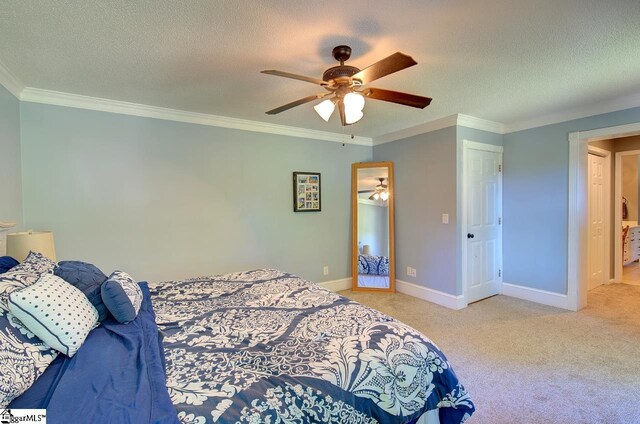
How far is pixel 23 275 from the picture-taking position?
1445 mm

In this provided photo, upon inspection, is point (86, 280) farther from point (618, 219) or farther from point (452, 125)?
point (618, 219)

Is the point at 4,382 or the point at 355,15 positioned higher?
the point at 355,15

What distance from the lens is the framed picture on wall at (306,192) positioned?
4.11 metres

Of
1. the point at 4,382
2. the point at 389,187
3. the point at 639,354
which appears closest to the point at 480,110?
the point at 389,187

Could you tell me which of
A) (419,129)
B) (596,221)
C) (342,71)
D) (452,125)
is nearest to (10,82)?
(342,71)

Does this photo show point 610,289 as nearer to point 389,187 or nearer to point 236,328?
point 389,187

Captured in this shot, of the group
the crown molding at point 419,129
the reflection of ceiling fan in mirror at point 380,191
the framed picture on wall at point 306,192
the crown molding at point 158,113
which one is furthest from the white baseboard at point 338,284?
the crown molding at point 419,129

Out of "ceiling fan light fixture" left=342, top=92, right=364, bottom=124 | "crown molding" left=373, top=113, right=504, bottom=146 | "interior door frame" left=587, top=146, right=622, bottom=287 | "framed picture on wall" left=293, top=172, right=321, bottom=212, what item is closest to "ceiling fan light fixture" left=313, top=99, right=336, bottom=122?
"ceiling fan light fixture" left=342, top=92, right=364, bottom=124

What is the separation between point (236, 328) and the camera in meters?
1.60

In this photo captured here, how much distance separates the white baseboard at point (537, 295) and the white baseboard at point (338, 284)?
2154 mm

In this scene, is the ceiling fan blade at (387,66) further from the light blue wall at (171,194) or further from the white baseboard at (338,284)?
the white baseboard at (338,284)

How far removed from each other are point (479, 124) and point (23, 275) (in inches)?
174

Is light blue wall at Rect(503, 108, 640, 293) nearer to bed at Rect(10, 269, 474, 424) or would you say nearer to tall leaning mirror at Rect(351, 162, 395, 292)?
tall leaning mirror at Rect(351, 162, 395, 292)

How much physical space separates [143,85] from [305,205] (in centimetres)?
229
